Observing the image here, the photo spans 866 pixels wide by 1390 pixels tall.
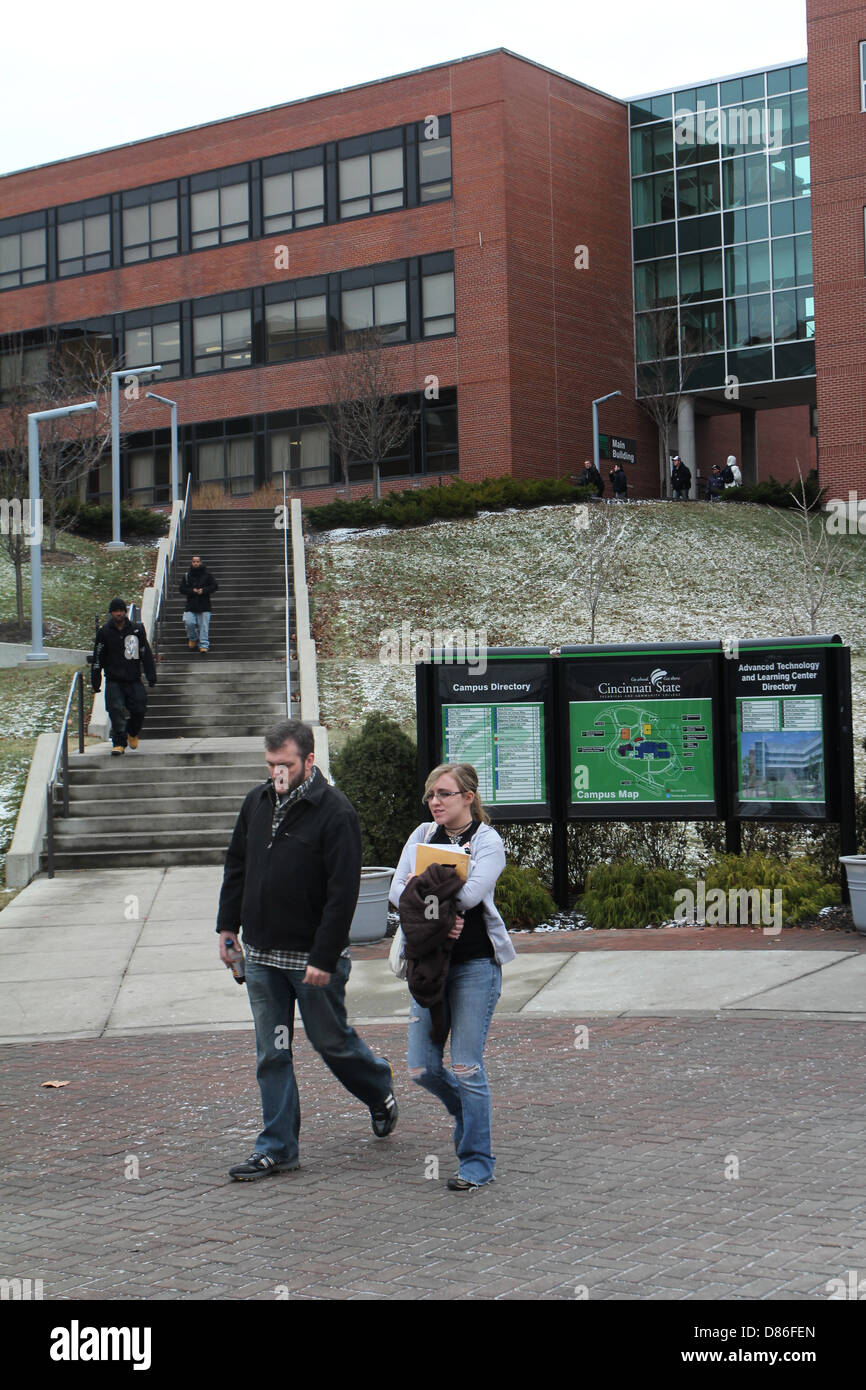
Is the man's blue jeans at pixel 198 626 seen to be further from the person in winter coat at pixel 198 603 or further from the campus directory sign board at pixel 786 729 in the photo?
the campus directory sign board at pixel 786 729

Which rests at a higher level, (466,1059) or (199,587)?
(199,587)

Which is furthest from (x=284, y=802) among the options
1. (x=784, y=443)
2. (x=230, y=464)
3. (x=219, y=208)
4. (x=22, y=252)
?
(x=784, y=443)

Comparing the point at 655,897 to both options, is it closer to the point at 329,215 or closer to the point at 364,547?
the point at 364,547

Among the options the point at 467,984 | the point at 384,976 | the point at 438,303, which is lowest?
the point at 384,976

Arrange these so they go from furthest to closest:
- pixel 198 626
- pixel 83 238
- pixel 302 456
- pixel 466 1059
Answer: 1. pixel 83 238
2. pixel 302 456
3. pixel 198 626
4. pixel 466 1059

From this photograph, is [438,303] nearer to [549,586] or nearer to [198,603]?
[549,586]

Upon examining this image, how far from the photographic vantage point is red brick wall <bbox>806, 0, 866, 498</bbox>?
39500mm

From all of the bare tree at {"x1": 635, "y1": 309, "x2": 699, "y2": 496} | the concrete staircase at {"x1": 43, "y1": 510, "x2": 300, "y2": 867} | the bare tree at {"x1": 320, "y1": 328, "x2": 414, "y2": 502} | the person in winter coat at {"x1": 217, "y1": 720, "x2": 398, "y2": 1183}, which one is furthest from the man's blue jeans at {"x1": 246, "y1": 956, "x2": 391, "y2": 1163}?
the bare tree at {"x1": 635, "y1": 309, "x2": 699, "y2": 496}

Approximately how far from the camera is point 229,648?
24484 mm

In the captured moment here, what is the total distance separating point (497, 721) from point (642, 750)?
4.42ft

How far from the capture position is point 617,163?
47469mm

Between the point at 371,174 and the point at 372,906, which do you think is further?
the point at 371,174

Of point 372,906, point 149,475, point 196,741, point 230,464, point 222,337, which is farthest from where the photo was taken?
point 149,475
